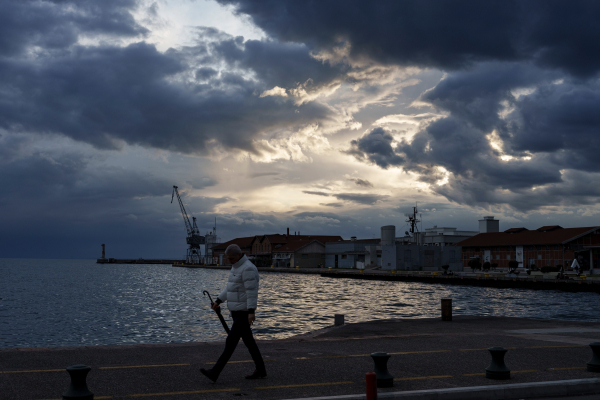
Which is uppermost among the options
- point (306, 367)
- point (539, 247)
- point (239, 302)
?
point (539, 247)

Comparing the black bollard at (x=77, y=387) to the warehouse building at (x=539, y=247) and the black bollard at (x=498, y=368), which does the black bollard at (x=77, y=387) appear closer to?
the black bollard at (x=498, y=368)

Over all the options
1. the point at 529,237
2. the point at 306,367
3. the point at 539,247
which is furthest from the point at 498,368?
the point at 529,237

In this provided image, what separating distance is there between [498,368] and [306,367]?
3648 millimetres

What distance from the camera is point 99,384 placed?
27.2 feet

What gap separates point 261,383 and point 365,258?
111 m

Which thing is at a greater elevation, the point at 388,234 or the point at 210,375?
the point at 388,234

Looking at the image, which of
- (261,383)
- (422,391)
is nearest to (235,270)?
(261,383)

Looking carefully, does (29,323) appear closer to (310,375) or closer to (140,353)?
(140,353)

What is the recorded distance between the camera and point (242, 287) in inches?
336

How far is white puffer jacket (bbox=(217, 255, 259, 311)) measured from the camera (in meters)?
8.42

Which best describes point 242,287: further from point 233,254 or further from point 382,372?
point 382,372

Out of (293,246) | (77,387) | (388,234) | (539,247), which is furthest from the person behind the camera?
(293,246)

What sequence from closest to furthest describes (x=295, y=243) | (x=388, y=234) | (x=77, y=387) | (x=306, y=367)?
1. (x=77, y=387)
2. (x=306, y=367)
3. (x=388, y=234)
4. (x=295, y=243)

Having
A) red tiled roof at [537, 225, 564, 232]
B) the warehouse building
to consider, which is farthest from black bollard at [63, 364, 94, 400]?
red tiled roof at [537, 225, 564, 232]
